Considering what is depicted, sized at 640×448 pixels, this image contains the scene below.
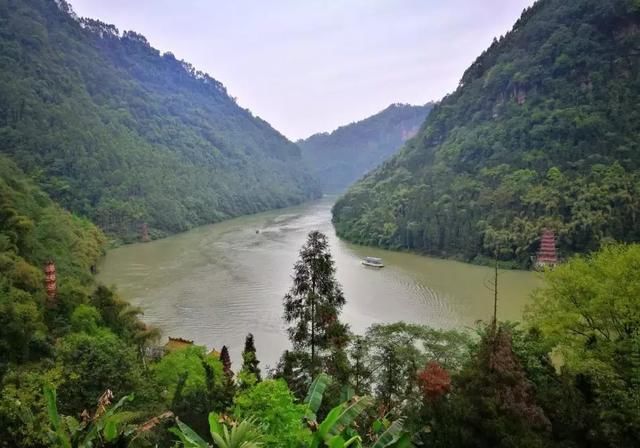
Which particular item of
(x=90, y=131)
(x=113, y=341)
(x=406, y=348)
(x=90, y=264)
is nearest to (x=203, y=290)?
(x=90, y=264)

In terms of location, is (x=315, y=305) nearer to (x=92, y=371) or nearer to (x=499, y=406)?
(x=499, y=406)

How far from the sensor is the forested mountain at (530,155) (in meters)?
44.9

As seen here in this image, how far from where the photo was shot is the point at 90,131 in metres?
79.2

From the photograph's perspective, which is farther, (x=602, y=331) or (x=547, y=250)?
(x=547, y=250)

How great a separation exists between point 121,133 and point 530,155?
2742 inches

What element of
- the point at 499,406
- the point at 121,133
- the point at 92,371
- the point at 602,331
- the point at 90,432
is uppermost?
the point at 121,133

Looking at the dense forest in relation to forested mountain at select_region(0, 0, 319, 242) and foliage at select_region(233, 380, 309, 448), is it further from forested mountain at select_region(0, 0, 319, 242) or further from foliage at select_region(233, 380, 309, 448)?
forested mountain at select_region(0, 0, 319, 242)

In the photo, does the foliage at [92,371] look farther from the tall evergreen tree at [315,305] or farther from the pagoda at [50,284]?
the pagoda at [50,284]

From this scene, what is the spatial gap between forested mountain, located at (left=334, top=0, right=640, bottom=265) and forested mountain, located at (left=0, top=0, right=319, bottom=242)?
31.3m

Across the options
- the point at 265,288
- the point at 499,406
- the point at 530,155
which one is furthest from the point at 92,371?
the point at 530,155

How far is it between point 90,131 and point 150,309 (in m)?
58.4

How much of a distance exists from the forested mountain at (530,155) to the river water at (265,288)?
5081mm

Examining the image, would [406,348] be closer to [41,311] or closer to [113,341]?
[113,341]

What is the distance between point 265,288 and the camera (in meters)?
36.4
